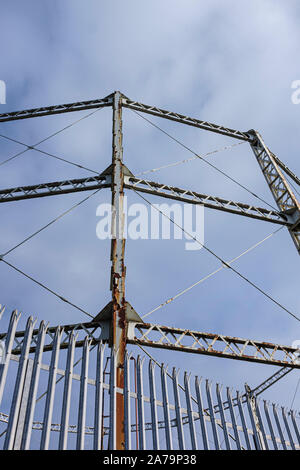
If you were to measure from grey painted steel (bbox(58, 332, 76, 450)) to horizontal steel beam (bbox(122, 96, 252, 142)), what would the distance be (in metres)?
10.4

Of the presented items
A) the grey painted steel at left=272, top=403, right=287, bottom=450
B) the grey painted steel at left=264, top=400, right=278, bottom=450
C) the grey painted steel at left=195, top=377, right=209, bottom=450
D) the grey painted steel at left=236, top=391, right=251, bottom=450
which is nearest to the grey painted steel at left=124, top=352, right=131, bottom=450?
the grey painted steel at left=195, top=377, right=209, bottom=450

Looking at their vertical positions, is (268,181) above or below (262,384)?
above

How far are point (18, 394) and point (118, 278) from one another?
3360 mm

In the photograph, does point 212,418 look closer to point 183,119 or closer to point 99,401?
point 99,401

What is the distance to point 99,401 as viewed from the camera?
5441mm

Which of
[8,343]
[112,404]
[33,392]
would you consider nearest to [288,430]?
[112,404]

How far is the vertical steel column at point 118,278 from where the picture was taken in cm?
570

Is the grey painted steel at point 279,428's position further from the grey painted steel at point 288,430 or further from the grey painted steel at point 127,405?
the grey painted steel at point 127,405

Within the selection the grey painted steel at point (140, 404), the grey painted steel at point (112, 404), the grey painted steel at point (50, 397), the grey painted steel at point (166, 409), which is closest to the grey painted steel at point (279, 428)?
the grey painted steel at point (166, 409)

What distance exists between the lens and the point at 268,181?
1411cm

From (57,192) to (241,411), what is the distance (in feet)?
23.8

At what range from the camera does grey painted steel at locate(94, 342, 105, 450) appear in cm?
515

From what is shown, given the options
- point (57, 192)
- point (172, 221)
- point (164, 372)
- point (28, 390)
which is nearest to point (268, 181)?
point (172, 221)

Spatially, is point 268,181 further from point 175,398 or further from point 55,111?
point 175,398
